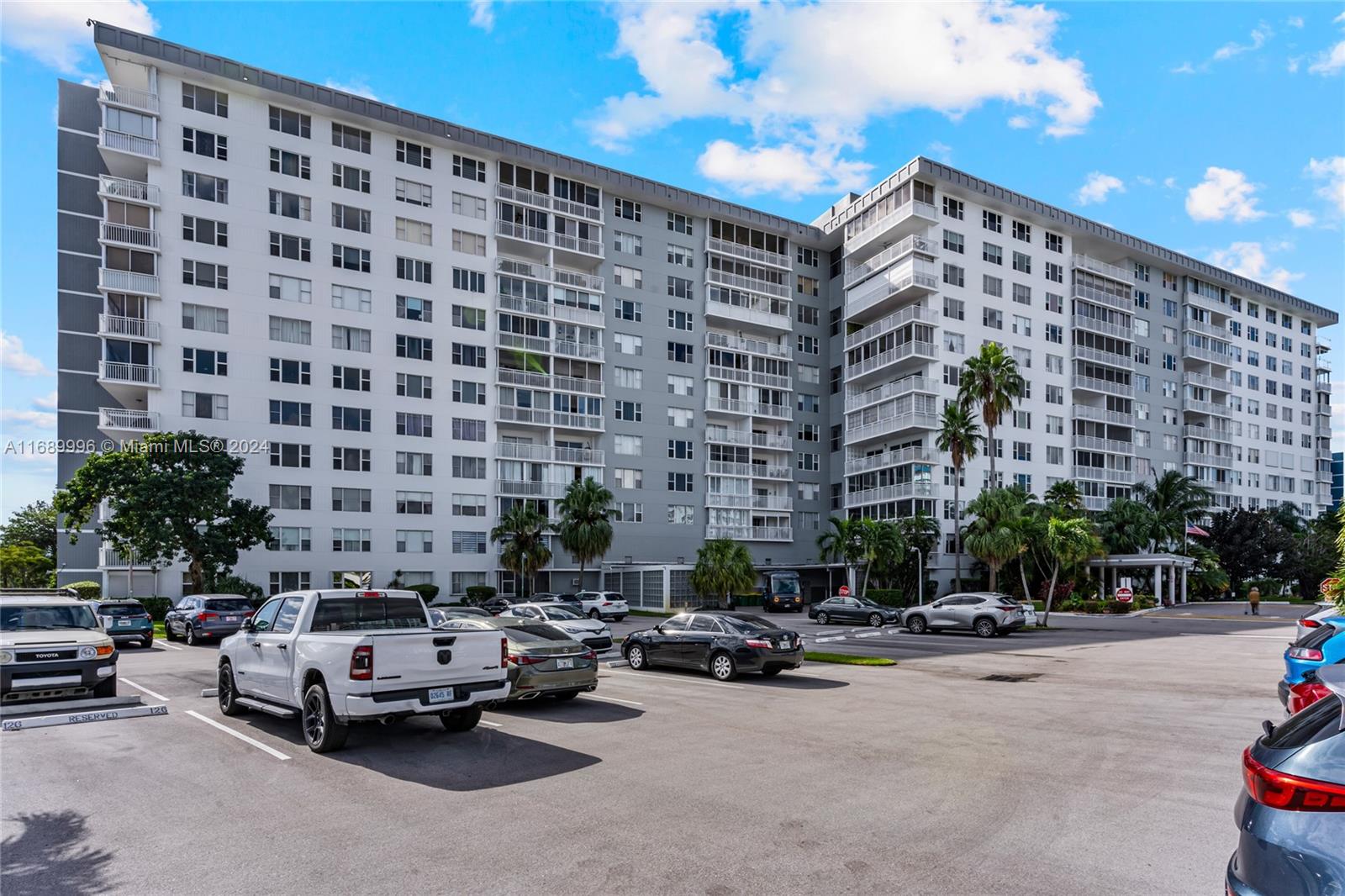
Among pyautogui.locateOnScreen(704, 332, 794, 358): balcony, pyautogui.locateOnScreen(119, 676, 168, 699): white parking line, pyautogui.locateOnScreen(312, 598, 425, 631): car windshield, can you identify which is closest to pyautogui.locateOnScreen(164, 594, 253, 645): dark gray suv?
pyautogui.locateOnScreen(119, 676, 168, 699): white parking line

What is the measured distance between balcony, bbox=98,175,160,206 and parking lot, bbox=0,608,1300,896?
4147 cm

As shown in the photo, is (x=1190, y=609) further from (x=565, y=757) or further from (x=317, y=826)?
(x=317, y=826)

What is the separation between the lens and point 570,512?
54.1 metres

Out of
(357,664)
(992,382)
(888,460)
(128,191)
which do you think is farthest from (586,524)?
(357,664)

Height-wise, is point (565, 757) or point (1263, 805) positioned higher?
point (1263, 805)

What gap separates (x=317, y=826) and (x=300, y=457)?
46.9 metres

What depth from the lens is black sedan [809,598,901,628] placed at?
130 feet

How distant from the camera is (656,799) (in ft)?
28.0

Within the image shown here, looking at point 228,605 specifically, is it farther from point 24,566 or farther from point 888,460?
point 24,566

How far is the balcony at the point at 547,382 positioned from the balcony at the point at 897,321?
2143 cm

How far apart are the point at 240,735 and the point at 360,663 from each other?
10.2ft

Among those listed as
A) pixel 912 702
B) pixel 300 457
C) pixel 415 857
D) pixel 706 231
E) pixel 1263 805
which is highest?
pixel 706 231

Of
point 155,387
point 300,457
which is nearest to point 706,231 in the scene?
point 300,457

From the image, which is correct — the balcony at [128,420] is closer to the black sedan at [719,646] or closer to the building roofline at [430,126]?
the building roofline at [430,126]
